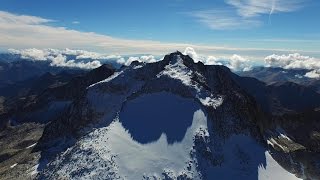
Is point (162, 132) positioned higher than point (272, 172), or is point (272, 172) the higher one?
point (162, 132)

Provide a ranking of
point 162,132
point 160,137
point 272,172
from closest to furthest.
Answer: point 272,172 < point 160,137 < point 162,132

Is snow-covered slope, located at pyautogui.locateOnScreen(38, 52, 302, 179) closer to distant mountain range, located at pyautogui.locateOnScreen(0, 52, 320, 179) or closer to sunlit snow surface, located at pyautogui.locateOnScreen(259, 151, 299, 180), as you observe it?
distant mountain range, located at pyautogui.locateOnScreen(0, 52, 320, 179)

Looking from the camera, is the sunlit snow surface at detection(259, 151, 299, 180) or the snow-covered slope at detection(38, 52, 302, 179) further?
the sunlit snow surface at detection(259, 151, 299, 180)

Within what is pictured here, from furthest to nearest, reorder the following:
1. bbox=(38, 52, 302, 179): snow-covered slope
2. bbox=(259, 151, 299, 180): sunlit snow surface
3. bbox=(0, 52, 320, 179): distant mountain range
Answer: bbox=(259, 151, 299, 180): sunlit snow surface
bbox=(0, 52, 320, 179): distant mountain range
bbox=(38, 52, 302, 179): snow-covered slope

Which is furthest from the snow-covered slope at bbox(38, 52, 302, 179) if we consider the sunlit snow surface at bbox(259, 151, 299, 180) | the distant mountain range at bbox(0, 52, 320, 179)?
the sunlit snow surface at bbox(259, 151, 299, 180)

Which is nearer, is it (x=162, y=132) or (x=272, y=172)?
(x=272, y=172)

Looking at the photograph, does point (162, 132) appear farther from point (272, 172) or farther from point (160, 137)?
point (272, 172)

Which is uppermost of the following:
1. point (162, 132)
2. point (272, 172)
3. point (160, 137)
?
point (162, 132)

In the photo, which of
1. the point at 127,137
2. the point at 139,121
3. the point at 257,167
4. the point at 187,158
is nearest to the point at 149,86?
the point at 139,121

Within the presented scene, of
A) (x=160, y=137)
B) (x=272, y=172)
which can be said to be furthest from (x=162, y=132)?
(x=272, y=172)
